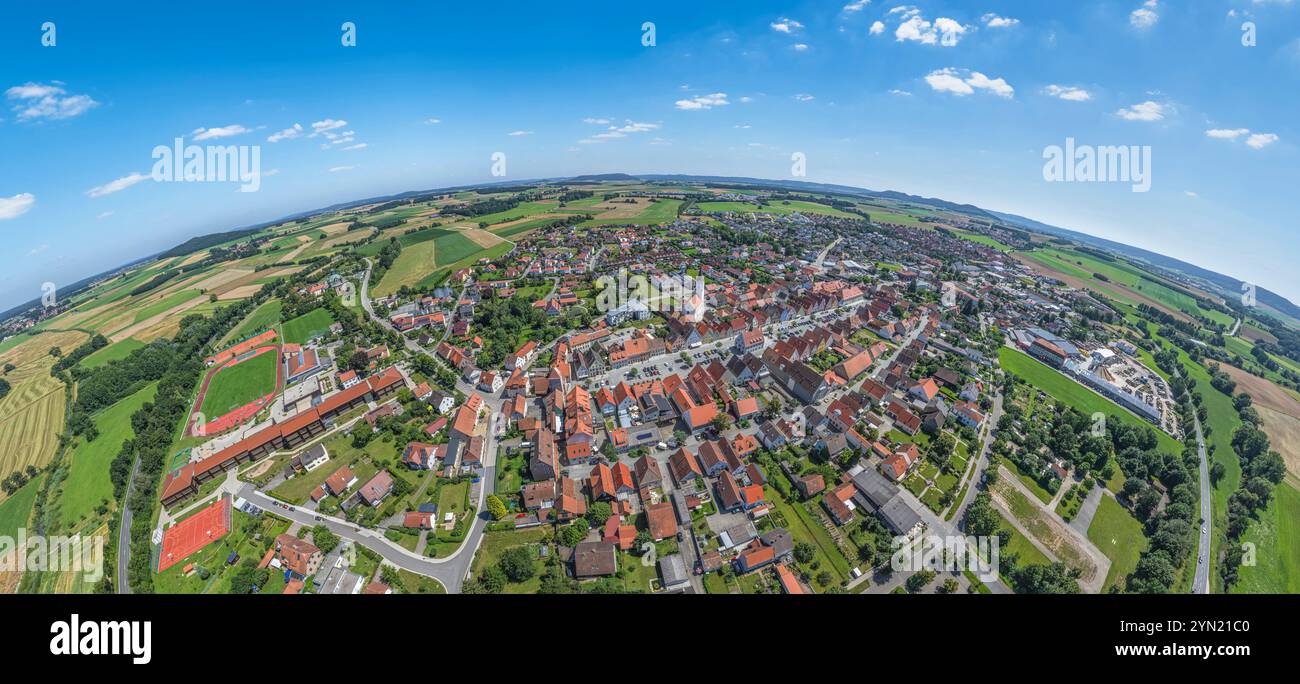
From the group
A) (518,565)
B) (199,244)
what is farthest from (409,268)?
(199,244)

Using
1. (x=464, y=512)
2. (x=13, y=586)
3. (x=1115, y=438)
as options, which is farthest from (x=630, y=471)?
(x=1115, y=438)

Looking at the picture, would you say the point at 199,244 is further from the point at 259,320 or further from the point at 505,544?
the point at 505,544

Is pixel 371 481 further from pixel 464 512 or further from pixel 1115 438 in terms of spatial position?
pixel 1115 438

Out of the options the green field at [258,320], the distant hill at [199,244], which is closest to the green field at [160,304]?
the green field at [258,320]

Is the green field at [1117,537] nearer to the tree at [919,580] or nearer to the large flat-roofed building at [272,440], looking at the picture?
the tree at [919,580]
